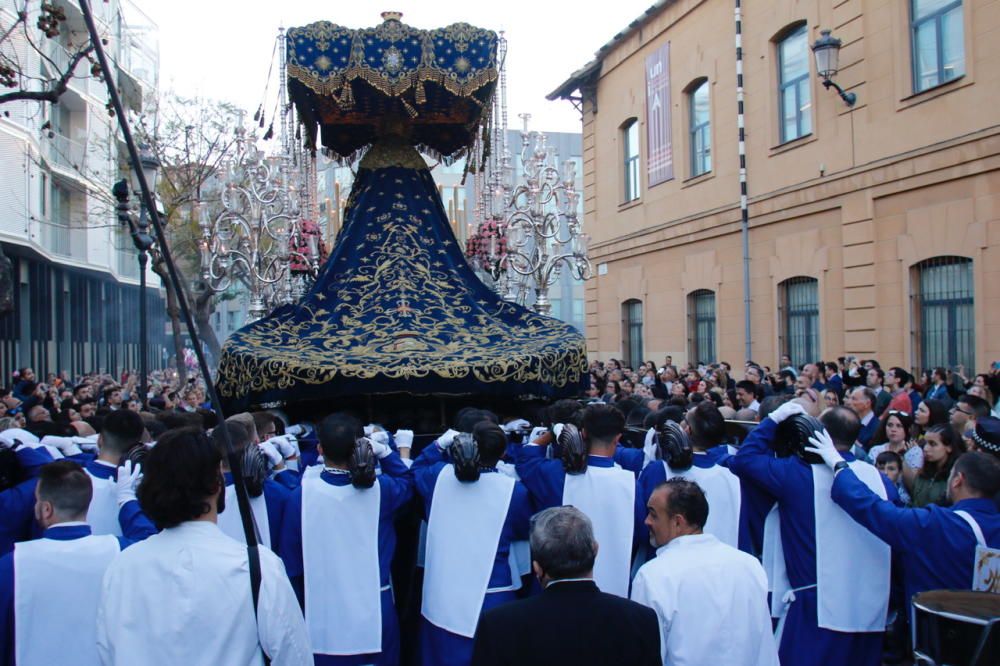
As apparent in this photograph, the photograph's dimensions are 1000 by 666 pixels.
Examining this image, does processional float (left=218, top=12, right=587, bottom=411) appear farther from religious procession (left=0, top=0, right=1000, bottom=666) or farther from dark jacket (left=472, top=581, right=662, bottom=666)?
dark jacket (left=472, top=581, right=662, bottom=666)

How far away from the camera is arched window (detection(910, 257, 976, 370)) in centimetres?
1048

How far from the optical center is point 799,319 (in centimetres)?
1352

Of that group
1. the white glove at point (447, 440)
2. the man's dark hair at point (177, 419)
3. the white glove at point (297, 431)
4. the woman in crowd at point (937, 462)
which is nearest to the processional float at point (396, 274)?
the white glove at point (297, 431)

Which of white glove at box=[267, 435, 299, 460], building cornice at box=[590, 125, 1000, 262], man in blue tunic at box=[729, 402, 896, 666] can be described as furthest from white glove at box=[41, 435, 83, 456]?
building cornice at box=[590, 125, 1000, 262]

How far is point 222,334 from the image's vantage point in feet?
155

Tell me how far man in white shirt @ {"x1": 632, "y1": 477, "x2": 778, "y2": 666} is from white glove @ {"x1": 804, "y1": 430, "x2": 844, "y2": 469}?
3.61ft

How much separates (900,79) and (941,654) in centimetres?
960

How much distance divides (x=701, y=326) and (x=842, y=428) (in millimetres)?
12130

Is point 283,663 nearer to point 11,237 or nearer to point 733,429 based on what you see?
point 733,429

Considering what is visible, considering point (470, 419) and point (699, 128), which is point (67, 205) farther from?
point (470, 419)

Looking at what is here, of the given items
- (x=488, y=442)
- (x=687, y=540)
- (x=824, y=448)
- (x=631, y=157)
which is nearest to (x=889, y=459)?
(x=824, y=448)

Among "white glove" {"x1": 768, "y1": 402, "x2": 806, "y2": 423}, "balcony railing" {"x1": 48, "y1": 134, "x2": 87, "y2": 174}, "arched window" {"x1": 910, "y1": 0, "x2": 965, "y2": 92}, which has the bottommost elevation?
"white glove" {"x1": 768, "y1": 402, "x2": 806, "y2": 423}

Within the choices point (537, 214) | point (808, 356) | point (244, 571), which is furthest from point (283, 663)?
point (808, 356)

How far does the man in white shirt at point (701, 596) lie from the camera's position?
112 inches
